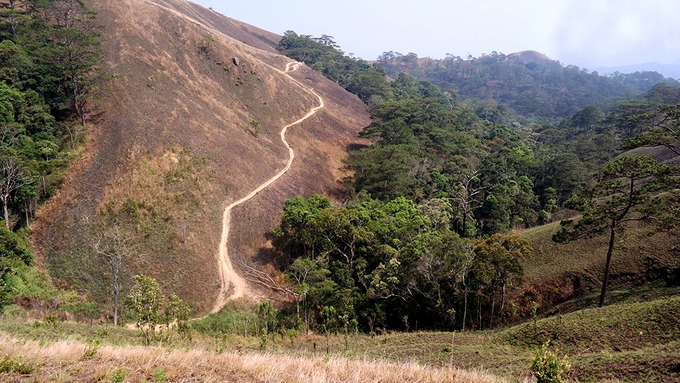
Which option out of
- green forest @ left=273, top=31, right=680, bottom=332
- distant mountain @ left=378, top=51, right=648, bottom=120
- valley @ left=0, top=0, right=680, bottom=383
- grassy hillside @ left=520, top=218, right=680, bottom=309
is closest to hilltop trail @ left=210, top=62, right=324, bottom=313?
valley @ left=0, top=0, right=680, bottom=383

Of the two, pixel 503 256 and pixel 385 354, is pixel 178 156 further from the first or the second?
pixel 503 256

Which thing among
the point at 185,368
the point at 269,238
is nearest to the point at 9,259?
the point at 269,238

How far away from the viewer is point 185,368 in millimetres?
6754

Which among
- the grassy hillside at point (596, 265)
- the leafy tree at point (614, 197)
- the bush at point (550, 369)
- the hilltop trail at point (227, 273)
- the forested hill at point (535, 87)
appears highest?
the forested hill at point (535, 87)

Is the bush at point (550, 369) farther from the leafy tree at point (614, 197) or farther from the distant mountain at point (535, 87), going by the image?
the distant mountain at point (535, 87)

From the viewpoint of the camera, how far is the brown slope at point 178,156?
83.3ft

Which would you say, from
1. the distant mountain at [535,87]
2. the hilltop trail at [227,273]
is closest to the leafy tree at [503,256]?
the hilltop trail at [227,273]

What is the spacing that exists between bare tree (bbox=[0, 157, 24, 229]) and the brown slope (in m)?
2.92

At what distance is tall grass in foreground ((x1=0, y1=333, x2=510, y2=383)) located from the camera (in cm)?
631

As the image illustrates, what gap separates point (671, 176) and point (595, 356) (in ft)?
31.7

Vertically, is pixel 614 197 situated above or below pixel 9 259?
above

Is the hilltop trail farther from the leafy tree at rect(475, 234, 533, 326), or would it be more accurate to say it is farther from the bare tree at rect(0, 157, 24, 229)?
the leafy tree at rect(475, 234, 533, 326)

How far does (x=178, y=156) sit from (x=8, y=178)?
42.6 ft

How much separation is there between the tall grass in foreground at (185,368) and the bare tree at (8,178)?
21.0 metres
